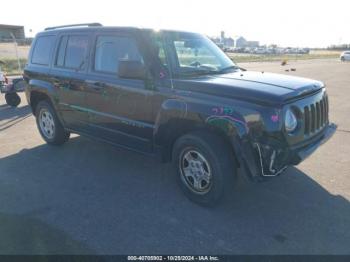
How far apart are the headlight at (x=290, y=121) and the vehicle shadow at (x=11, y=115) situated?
6.22 meters

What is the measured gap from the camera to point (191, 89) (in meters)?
3.60

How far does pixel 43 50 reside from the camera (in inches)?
227

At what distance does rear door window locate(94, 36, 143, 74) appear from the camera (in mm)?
4133

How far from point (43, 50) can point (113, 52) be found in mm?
2065

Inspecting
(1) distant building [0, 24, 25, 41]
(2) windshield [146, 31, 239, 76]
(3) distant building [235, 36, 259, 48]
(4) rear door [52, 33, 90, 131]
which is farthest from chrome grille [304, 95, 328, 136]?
(3) distant building [235, 36, 259, 48]

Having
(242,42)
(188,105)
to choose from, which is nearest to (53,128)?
(188,105)

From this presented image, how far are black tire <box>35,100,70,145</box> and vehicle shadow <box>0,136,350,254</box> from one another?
2.93 ft

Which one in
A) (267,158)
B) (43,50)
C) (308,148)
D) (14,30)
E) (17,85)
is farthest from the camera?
(14,30)

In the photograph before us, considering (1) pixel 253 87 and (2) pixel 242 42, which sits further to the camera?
(2) pixel 242 42

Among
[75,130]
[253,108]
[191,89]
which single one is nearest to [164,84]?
[191,89]

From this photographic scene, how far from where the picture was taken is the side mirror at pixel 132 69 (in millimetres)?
3725

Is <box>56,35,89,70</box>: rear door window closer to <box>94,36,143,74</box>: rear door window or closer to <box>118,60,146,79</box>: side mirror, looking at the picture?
<box>94,36,143,74</box>: rear door window

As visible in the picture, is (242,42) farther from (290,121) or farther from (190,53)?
(290,121)

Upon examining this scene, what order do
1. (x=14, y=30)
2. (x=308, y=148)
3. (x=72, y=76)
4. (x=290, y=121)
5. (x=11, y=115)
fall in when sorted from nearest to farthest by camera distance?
(x=290, y=121) → (x=308, y=148) → (x=72, y=76) → (x=11, y=115) → (x=14, y=30)
